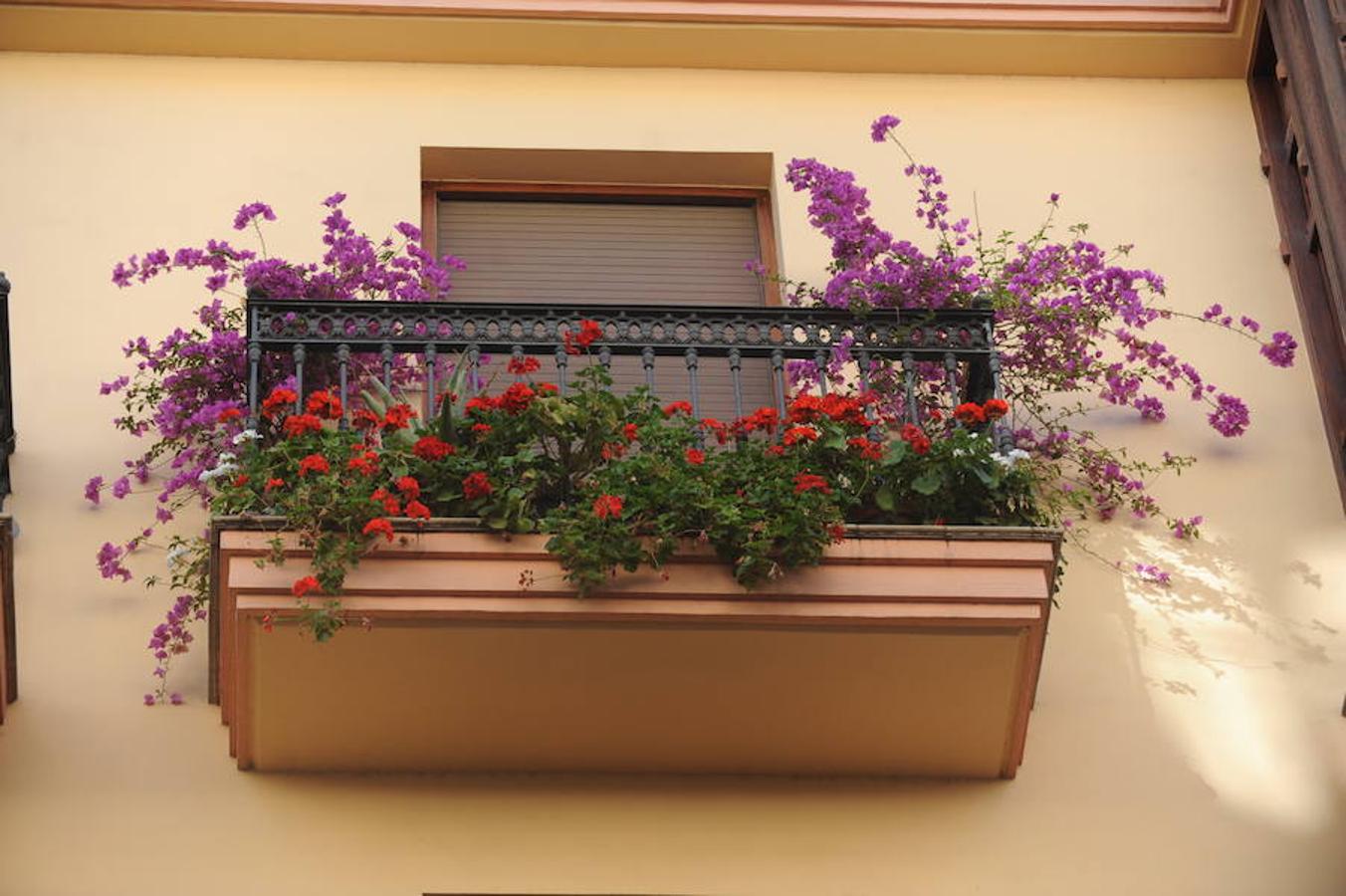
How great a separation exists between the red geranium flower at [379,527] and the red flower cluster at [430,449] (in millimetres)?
361

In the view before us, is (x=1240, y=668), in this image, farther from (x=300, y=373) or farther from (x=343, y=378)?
(x=300, y=373)

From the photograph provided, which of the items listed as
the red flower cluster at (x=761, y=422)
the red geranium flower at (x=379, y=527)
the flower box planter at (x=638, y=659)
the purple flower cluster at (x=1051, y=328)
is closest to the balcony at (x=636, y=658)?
the flower box planter at (x=638, y=659)

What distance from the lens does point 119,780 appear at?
25.1 ft

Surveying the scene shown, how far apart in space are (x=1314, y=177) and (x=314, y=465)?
4777 millimetres

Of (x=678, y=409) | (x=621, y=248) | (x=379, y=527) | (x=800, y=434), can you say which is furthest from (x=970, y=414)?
(x=621, y=248)

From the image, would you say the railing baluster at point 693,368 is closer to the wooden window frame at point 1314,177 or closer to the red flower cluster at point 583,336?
the red flower cluster at point 583,336

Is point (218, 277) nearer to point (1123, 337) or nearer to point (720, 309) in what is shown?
point (720, 309)

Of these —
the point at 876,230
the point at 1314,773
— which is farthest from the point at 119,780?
the point at 1314,773

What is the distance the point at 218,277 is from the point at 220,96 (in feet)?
6.54

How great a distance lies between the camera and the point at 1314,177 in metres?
9.54

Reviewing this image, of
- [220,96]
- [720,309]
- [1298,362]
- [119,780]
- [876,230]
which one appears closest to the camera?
[119,780]

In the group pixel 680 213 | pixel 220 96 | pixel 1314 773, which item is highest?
pixel 220 96

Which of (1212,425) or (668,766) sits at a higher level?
(1212,425)

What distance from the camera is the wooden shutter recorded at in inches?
380
